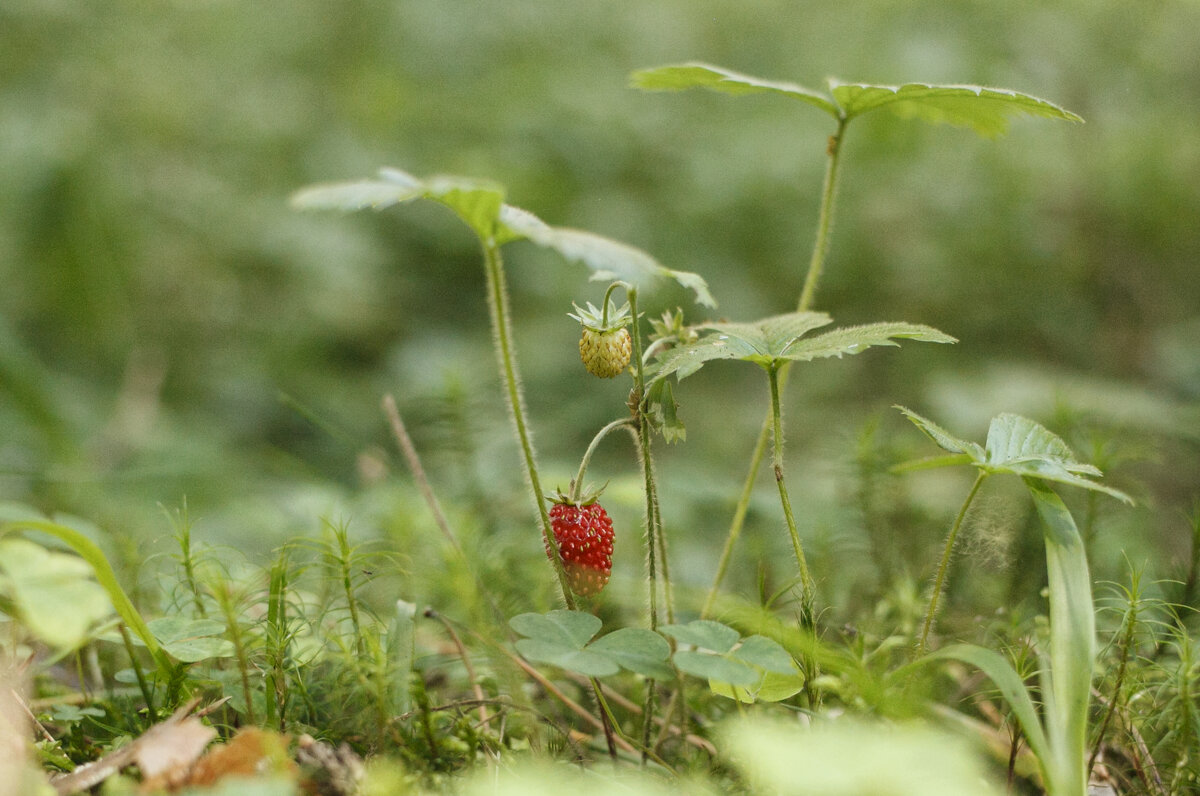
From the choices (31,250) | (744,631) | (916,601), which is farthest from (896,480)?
(31,250)

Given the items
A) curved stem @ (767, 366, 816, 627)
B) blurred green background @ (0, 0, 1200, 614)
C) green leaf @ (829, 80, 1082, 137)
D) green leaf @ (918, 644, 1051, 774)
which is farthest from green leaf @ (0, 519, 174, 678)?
blurred green background @ (0, 0, 1200, 614)

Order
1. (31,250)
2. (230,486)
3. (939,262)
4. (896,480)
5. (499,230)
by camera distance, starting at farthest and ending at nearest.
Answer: (939,262) → (31,250) → (230,486) → (896,480) → (499,230)

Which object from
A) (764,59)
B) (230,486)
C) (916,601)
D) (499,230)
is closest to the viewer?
(499,230)

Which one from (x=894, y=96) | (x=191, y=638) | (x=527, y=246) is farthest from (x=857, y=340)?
(x=527, y=246)

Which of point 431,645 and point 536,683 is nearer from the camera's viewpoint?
point 536,683

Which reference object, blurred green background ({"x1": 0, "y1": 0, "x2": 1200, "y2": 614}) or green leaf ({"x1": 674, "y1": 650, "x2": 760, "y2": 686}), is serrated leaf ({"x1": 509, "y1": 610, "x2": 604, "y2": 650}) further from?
blurred green background ({"x1": 0, "y1": 0, "x2": 1200, "y2": 614})

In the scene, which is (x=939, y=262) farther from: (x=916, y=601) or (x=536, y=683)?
(x=536, y=683)

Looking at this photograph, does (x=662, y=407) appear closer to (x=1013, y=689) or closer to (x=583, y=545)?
(x=583, y=545)
